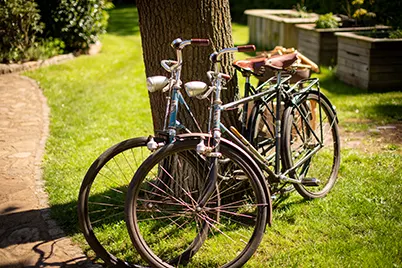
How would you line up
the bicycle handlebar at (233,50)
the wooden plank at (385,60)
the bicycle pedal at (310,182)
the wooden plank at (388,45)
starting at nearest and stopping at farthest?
the bicycle handlebar at (233,50) < the bicycle pedal at (310,182) < the wooden plank at (388,45) < the wooden plank at (385,60)

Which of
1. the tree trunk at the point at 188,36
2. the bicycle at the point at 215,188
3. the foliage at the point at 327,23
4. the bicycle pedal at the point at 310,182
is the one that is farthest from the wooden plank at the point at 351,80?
the tree trunk at the point at 188,36

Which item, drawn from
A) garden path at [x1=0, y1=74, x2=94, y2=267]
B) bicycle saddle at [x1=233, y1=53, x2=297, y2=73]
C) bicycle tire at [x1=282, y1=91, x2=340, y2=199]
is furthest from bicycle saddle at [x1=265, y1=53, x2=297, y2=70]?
garden path at [x1=0, y1=74, x2=94, y2=267]

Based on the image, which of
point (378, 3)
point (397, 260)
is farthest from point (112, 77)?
point (397, 260)

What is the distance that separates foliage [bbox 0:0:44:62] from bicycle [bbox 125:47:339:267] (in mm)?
6711

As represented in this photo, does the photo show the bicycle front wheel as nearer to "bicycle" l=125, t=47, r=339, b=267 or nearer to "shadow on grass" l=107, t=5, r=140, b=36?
"bicycle" l=125, t=47, r=339, b=267

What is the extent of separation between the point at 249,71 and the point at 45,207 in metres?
1.92

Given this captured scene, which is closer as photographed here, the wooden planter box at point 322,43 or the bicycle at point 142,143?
the bicycle at point 142,143

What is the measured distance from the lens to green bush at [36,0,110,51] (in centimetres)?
1078

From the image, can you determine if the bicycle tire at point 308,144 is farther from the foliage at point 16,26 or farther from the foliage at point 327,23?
the foliage at point 16,26

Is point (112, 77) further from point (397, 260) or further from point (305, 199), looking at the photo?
point (397, 260)

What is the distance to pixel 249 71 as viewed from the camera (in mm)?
3938

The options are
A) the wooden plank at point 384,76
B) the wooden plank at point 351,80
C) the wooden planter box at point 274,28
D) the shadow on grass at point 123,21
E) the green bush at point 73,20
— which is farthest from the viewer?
the shadow on grass at point 123,21

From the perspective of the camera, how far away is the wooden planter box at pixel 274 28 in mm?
10883

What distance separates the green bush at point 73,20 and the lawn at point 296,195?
1.10 m
